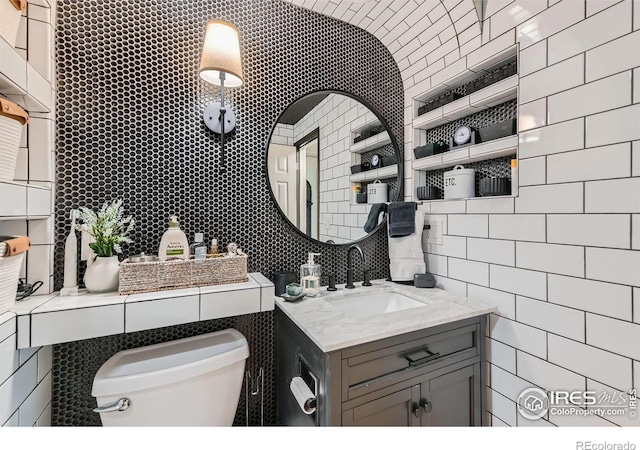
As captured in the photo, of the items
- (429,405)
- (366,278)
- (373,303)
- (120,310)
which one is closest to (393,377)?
(429,405)

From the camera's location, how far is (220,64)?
43.6 inches

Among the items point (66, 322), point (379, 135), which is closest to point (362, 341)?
point (66, 322)

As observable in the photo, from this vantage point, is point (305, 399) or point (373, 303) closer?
point (305, 399)

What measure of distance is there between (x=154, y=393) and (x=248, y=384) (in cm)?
48

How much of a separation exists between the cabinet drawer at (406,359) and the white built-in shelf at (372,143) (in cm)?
104

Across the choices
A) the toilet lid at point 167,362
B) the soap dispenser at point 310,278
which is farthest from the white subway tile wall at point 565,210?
the toilet lid at point 167,362

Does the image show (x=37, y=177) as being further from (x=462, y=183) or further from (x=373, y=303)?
(x=462, y=183)

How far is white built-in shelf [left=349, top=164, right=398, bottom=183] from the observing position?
162 cm

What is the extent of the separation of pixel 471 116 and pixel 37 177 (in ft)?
6.14

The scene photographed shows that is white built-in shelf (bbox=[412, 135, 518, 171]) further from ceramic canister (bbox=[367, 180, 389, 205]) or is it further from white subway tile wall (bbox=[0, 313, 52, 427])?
white subway tile wall (bbox=[0, 313, 52, 427])

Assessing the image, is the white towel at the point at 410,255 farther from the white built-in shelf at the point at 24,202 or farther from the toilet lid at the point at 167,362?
the white built-in shelf at the point at 24,202

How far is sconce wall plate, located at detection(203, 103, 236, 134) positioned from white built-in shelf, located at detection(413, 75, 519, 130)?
3.43ft
